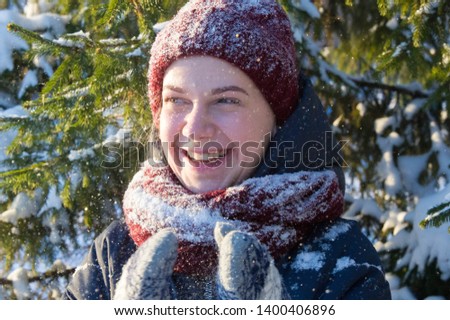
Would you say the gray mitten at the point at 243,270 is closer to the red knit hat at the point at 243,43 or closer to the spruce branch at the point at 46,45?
the red knit hat at the point at 243,43

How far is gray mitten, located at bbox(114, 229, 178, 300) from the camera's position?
1.60 m

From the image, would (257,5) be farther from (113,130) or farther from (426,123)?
(426,123)

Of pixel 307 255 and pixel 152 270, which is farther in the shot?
pixel 307 255

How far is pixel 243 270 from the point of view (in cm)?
158

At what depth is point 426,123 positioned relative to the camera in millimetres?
3949

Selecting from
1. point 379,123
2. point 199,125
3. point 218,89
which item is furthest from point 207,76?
point 379,123

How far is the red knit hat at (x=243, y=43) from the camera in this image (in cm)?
206

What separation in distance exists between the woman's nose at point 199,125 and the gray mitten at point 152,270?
1.54 feet

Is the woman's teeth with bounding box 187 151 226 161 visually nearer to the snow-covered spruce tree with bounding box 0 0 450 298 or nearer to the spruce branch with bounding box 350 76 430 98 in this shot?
the snow-covered spruce tree with bounding box 0 0 450 298

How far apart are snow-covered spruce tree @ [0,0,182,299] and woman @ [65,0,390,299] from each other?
2.05 ft

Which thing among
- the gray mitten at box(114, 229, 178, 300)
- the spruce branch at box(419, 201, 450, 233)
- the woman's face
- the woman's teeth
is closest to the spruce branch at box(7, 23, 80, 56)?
the woman's face

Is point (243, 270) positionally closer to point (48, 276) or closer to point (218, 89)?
point (218, 89)

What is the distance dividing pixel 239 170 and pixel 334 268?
1.48ft

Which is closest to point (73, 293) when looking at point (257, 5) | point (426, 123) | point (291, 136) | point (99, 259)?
point (99, 259)
